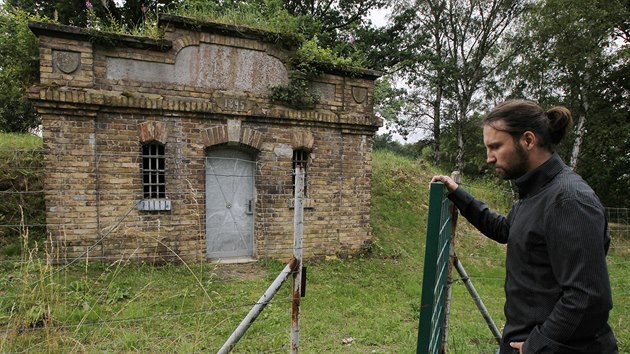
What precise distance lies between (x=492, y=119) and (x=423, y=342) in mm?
1225

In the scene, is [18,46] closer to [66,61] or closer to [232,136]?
[66,61]

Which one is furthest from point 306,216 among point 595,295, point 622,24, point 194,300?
point 622,24

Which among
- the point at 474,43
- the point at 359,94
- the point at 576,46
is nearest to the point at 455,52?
the point at 474,43

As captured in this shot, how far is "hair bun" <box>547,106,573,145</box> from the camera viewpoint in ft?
5.72

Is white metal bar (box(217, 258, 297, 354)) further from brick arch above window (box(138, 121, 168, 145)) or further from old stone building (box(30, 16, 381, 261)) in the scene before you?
brick arch above window (box(138, 121, 168, 145))

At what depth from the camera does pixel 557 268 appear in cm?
148

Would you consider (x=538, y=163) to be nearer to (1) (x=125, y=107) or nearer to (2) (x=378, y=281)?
(2) (x=378, y=281)

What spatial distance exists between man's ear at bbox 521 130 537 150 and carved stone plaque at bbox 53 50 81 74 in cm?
641

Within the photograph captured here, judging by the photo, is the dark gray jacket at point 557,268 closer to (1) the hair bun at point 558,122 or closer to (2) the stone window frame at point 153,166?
(1) the hair bun at point 558,122

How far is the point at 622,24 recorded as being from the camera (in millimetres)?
14586

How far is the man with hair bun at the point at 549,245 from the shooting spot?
1391mm

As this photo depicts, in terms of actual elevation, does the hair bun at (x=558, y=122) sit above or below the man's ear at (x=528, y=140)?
above

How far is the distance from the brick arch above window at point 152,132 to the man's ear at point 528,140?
570 centimetres

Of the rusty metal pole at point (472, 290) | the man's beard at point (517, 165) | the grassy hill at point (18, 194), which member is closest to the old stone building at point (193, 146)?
the grassy hill at point (18, 194)
